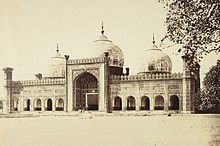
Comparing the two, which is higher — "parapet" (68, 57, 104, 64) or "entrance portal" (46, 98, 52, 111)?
"parapet" (68, 57, 104, 64)

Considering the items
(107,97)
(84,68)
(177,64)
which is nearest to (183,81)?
(107,97)

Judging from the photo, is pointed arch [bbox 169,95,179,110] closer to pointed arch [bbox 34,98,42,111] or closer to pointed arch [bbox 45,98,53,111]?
pointed arch [bbox 45,98,53,111]

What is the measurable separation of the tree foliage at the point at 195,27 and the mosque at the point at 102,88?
5743 mm

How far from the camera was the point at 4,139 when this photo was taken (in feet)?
18.8

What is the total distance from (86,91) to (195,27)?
8.89 metres

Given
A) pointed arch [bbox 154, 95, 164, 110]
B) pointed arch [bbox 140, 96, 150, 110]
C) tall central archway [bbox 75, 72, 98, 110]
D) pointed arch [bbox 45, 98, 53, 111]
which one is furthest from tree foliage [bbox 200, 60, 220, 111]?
pointed arch [bbox 45, 98, 53, 111]

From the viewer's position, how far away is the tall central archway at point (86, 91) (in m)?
12.9

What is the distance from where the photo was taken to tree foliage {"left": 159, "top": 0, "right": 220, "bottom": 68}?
4.47m

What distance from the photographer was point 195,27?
458 cm

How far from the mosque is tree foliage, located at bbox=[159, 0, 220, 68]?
226 inches

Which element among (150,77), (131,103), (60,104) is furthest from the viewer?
(60,104)

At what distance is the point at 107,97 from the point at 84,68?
1.39 metres

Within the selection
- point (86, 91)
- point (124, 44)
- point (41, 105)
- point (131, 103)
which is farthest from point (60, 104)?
point (124, 44)

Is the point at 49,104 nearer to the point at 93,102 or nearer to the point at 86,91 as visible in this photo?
the point at 86,91
